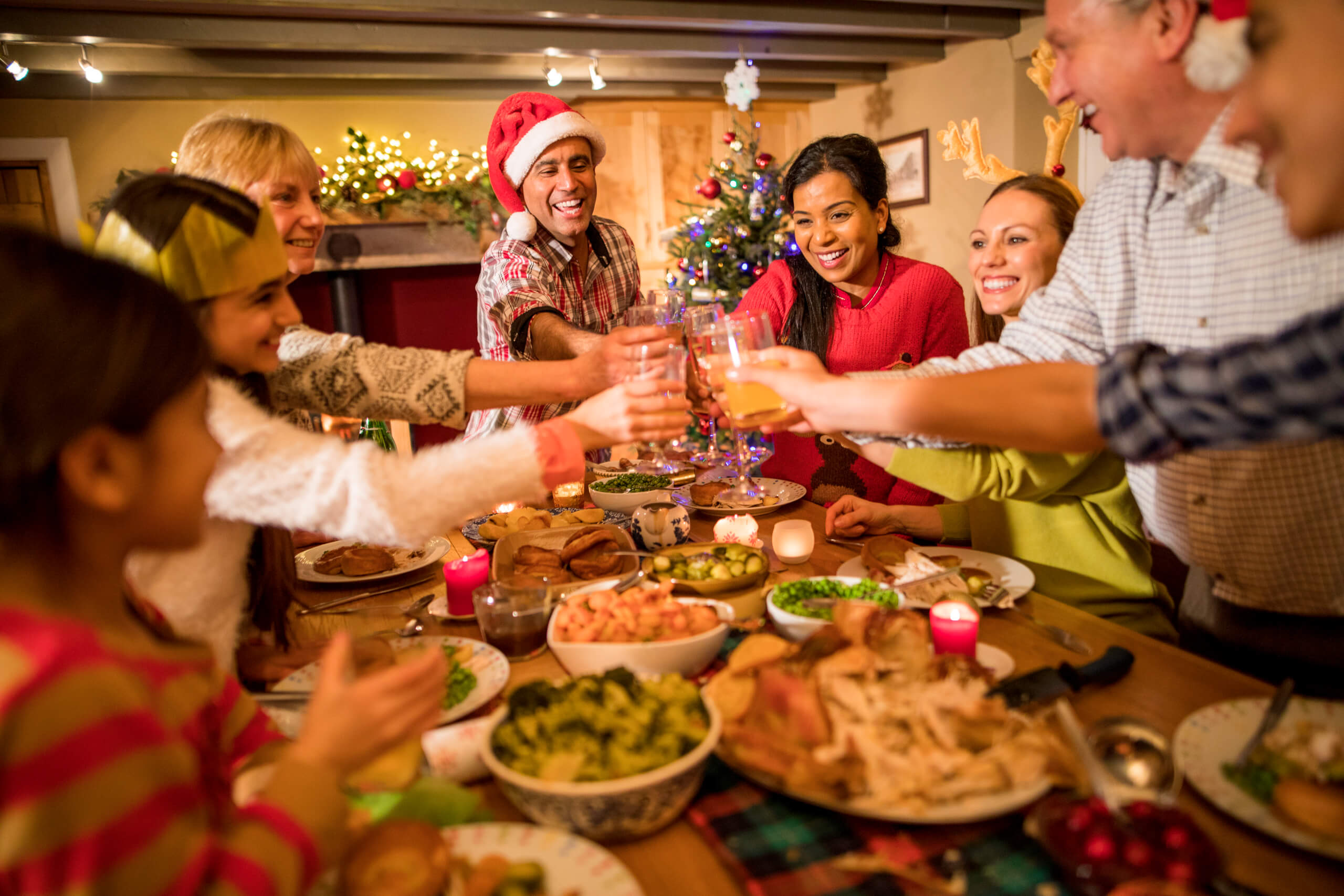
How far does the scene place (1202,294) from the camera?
59.3 inches

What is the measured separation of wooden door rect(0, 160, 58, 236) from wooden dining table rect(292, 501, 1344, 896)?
295 inches

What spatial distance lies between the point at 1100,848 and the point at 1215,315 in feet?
3.43

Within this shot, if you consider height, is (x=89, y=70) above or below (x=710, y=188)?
above

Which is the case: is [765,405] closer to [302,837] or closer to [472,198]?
[302,837]

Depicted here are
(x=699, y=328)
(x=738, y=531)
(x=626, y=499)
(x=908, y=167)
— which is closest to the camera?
(x=699, y=328)

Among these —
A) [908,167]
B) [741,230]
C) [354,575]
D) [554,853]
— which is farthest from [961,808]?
[908,167]

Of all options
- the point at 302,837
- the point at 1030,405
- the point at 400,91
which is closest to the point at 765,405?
the point at 1030,405

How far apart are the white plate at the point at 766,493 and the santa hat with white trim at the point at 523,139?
4.13 ft

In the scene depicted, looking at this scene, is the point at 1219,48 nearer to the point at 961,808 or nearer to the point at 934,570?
the point at 934,570

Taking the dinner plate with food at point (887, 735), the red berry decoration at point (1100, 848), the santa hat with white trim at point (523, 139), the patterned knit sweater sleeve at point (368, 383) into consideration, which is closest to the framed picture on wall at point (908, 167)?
the santa hat with white trim at point (523, 139)

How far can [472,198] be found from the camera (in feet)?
26.2

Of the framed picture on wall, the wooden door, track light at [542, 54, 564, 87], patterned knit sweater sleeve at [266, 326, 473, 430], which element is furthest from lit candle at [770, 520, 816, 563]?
the wooden door

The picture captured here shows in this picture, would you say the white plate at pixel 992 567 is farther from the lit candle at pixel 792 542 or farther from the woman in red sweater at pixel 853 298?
the woman in red sweater at pixel 853 298

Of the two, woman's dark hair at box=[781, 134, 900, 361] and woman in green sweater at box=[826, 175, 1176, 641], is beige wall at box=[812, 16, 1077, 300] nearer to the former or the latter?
woman's dark hair at box=[781, 134, 900, 361]
